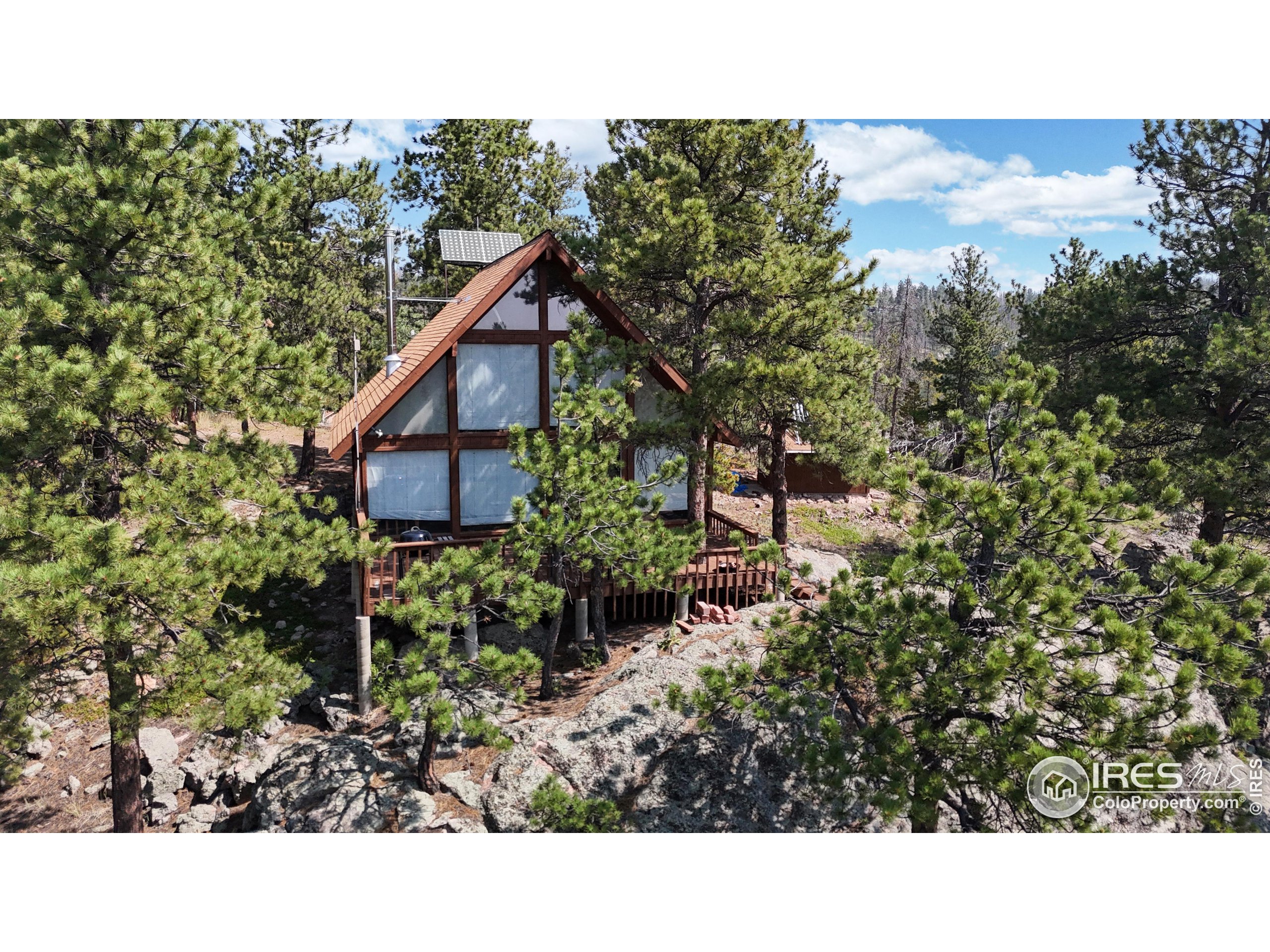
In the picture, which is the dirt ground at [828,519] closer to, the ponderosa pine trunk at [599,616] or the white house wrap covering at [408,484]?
the ponderosa pine trunk at [599,616]

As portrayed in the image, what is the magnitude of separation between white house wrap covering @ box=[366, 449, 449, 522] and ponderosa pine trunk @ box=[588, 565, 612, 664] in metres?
3.09

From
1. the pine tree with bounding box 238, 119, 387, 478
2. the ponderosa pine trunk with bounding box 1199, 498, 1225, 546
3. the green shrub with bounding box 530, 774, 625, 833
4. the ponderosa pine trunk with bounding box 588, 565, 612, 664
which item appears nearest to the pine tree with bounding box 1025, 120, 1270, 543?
the ponderosa pine trunk with bounding box 1199, 498, 1225, 546

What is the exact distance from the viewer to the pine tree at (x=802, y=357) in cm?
1104

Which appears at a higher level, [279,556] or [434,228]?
[434,228]

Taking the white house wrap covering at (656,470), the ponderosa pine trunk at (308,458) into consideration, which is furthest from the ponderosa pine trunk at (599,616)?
the ponderosa pine trunk at (308,458)

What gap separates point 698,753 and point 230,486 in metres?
5.74

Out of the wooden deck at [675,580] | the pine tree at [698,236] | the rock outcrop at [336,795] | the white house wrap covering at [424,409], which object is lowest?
the rock outcrop at [336,795]

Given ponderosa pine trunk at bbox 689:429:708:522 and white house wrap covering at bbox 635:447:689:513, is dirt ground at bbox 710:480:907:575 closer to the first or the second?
ponderosa pine trunk at bbox 689:429:708:522

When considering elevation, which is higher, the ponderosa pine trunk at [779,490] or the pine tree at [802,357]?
the pine tree at [802,357]

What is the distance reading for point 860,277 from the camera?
11859mm

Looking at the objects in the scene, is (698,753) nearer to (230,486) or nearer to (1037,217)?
(230,486)

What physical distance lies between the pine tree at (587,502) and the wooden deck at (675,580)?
1413mm

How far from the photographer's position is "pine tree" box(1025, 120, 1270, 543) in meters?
10.9
